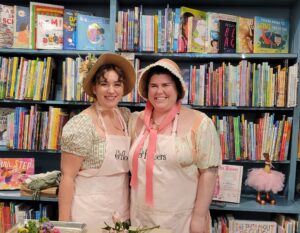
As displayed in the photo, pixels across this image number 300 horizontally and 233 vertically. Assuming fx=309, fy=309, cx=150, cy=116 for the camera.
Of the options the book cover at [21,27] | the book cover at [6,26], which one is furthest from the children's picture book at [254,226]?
the book cover at [6,26]

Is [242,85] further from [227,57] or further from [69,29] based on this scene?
[69,29]

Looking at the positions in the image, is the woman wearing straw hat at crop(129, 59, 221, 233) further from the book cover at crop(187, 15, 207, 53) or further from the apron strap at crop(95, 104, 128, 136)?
the book cover at crop(187, 15, 207, 53)

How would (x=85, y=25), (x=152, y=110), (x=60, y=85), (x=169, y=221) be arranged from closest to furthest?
(x=169, y=221) < (x=152, y=110) < (x=85, y=25) < (x=60, y=85)

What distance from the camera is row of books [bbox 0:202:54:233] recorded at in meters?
2.22

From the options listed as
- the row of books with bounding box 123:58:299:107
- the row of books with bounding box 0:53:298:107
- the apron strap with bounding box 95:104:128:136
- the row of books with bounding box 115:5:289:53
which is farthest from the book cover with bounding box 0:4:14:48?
the apron strap with bounding box 95:104:128:136

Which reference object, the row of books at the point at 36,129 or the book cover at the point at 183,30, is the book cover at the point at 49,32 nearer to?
the row of books at the point at 36,129

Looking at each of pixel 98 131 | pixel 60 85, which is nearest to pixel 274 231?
pixel 98 131

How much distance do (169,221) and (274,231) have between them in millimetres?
971

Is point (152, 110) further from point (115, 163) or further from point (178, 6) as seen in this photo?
point (178, 6)

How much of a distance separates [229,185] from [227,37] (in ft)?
3.42

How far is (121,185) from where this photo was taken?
162 centimetres

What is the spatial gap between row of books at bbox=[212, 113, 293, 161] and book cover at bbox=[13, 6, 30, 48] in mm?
1490

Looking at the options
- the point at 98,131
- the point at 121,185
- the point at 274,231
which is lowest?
the point at 274,231

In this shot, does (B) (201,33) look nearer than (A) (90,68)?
No
